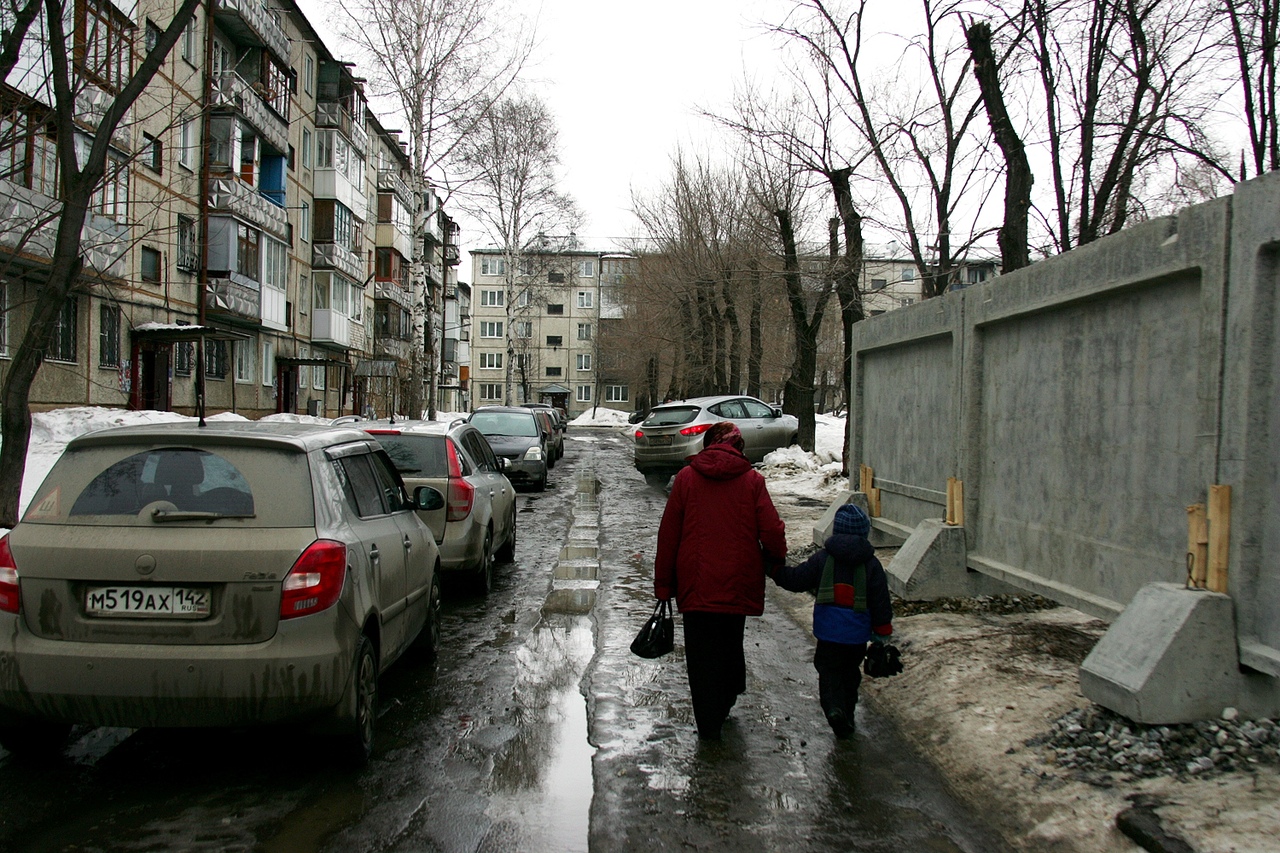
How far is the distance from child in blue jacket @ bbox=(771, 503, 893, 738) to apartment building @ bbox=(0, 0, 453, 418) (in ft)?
27.1

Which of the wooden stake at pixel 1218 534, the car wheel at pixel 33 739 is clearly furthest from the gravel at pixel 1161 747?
the car wheel at pixel 33 739

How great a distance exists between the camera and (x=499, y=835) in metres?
3.71

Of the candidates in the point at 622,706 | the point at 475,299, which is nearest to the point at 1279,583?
the point at 622,706

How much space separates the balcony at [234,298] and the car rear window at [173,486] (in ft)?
85.5

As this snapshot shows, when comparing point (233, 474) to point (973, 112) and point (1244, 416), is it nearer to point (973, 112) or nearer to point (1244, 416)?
point (1244, 416)

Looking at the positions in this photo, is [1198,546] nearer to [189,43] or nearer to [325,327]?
[189,43]

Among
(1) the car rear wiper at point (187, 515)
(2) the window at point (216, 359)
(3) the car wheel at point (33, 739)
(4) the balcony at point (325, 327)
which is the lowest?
(3) the car wheel at point (33, 739)

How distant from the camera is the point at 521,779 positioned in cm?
432

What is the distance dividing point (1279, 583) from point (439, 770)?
3726mm

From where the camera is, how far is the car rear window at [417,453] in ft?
28.2

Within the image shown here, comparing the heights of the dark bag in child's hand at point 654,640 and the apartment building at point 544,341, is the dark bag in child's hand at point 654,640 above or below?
below

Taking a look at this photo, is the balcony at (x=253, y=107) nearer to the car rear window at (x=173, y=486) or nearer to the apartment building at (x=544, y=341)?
the car rear window at (x=173, y=486)

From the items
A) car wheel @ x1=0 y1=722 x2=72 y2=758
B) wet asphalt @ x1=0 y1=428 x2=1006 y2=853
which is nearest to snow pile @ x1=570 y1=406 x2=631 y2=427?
wet asphalt @ x1=0 y1=428 x2=1006 y2=853

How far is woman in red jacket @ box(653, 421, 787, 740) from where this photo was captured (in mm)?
4895
